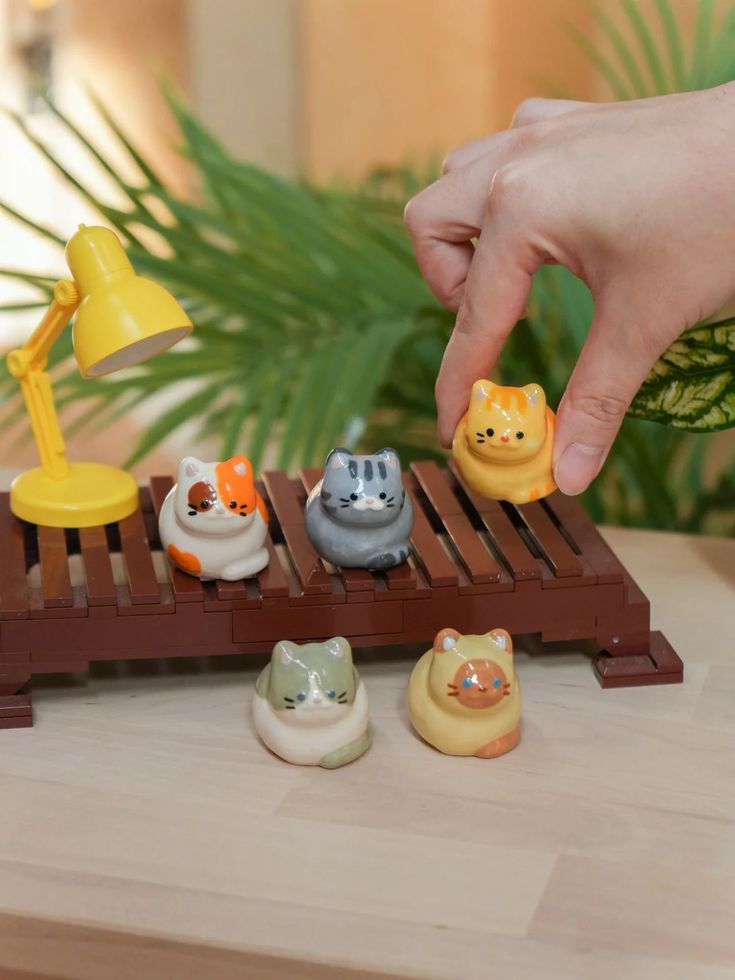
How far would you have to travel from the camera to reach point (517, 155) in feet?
3.34

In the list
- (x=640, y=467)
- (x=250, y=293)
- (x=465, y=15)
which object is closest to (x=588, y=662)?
(x=640, y=467)

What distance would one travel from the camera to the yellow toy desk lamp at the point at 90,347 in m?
0.94

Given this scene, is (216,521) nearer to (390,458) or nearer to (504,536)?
(390,458)

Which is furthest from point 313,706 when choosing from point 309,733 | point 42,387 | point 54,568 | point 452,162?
point 452,162

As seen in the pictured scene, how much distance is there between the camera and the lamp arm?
1064mm

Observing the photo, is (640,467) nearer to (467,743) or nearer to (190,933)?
(467,743)

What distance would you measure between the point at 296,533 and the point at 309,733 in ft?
0.66

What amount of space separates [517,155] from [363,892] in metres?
0.56

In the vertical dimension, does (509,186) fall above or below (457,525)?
above

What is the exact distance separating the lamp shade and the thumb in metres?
0.29

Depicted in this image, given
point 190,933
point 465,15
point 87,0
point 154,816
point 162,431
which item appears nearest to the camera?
point 190,933

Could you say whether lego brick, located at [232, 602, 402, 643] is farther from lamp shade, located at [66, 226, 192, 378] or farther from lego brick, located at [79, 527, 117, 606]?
lamp shade, located at [66, 226, 192, 378]

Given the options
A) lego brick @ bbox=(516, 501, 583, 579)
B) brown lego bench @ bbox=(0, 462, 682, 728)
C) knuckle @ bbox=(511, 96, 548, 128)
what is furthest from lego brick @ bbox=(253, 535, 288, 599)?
knuckle @ bbox=(511, 96, 548, 128)

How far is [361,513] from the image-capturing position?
960 millimetres
